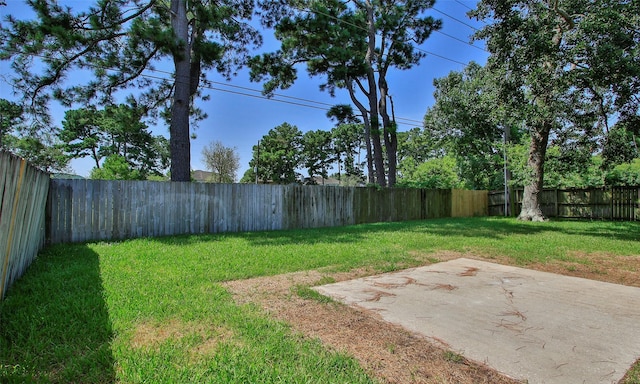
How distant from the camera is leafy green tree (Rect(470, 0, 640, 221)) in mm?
6539

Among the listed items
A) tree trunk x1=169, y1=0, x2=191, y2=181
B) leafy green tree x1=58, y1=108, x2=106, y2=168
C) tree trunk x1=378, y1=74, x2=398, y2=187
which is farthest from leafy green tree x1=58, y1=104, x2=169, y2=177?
tree trunk x1=378, y1=74, x2=398, y2=187

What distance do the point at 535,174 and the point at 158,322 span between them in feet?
42.3

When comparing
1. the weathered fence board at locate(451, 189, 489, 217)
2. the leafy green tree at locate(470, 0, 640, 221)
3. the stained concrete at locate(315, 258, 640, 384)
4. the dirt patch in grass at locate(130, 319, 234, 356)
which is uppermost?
the leafy green tree at locate(470, 0, 640, 221)

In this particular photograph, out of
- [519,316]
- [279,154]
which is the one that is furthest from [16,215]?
[279,154]

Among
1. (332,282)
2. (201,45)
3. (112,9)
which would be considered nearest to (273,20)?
(201,45)

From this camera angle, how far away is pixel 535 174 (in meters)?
11.6

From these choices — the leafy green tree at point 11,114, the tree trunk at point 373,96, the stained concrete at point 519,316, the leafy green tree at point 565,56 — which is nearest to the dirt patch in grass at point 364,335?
the stained concrete at point 519,316

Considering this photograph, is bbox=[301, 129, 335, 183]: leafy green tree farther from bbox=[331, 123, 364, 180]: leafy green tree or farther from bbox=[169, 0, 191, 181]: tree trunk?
bbox=[169, 0, 191, 181]: tree trunk

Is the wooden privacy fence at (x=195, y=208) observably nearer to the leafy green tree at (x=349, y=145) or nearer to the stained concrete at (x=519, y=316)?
the stained concrete at (x=519, y=316)

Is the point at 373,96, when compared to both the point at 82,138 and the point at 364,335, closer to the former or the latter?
the point at 364,335

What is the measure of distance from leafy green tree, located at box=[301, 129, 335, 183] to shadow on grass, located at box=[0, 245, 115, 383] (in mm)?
34206

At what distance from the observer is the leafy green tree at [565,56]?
654 cm

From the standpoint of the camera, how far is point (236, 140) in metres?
28.7

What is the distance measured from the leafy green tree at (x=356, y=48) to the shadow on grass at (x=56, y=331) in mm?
10456
